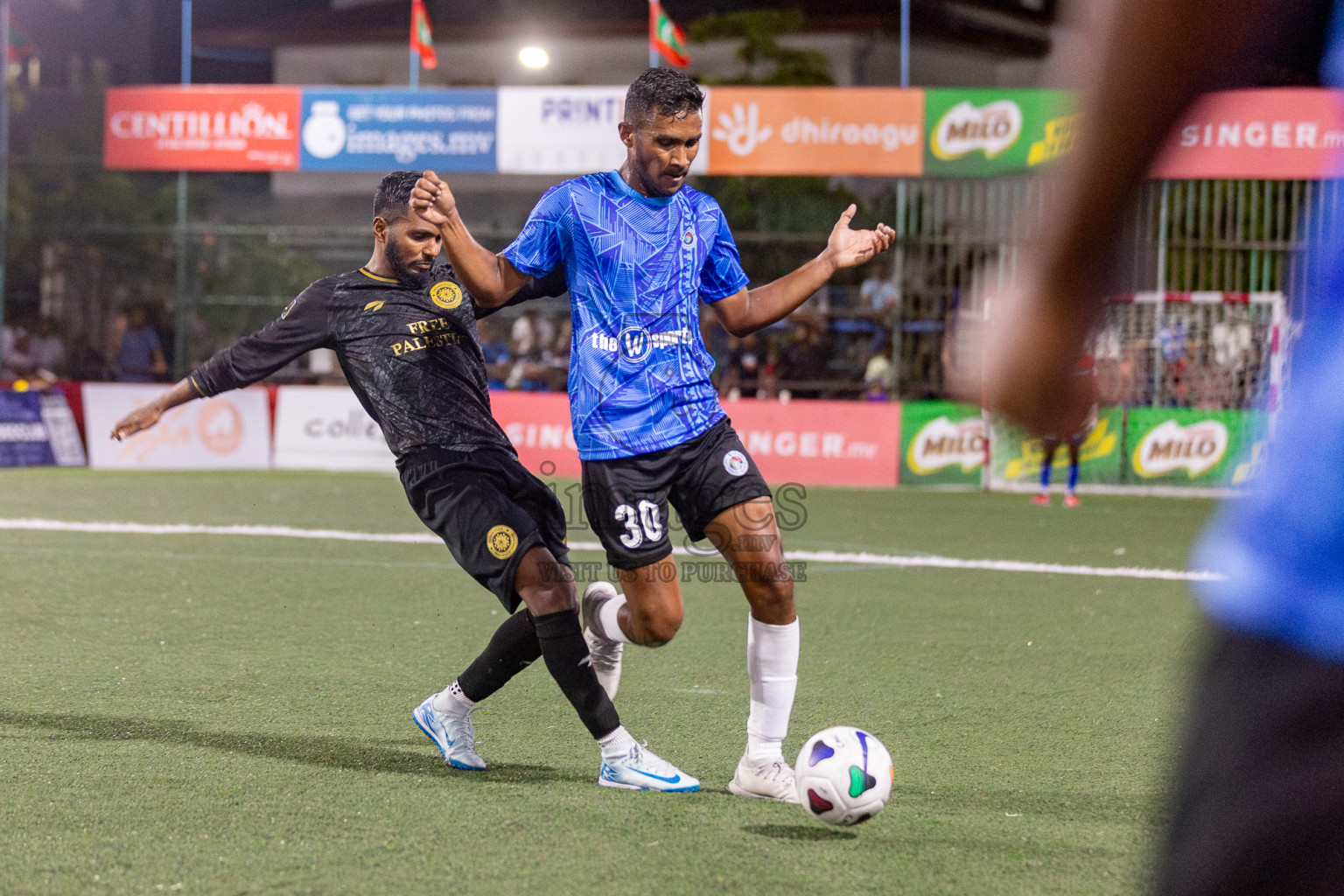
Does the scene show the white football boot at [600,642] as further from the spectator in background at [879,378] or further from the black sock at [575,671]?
the spectator in background at [879,378]

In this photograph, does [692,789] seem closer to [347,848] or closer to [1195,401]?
[347,848]

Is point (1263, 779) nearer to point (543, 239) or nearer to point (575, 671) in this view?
point (575, 671)

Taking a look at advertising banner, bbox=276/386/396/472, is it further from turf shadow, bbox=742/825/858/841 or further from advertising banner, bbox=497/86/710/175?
turf shadow, bbox=742/825/858/841

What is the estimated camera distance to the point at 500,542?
4230 mm

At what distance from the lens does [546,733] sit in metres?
4.81

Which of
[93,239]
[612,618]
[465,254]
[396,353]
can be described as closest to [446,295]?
[396,353]

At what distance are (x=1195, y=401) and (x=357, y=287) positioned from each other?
13.5 m

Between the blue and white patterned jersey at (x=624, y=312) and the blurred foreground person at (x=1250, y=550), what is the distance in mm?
2713

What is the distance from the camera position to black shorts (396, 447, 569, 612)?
4.24 m

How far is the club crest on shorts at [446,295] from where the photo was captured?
15.3ft

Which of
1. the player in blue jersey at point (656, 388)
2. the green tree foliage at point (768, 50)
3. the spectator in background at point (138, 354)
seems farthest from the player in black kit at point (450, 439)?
the green tree foliage at point (768, 50)

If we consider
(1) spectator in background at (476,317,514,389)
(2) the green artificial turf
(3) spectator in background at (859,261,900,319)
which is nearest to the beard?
(2) the green artificial turf

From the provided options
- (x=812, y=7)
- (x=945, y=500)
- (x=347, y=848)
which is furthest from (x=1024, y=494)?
(x=812, y=7)

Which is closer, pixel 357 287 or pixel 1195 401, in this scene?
pixel 357 287
